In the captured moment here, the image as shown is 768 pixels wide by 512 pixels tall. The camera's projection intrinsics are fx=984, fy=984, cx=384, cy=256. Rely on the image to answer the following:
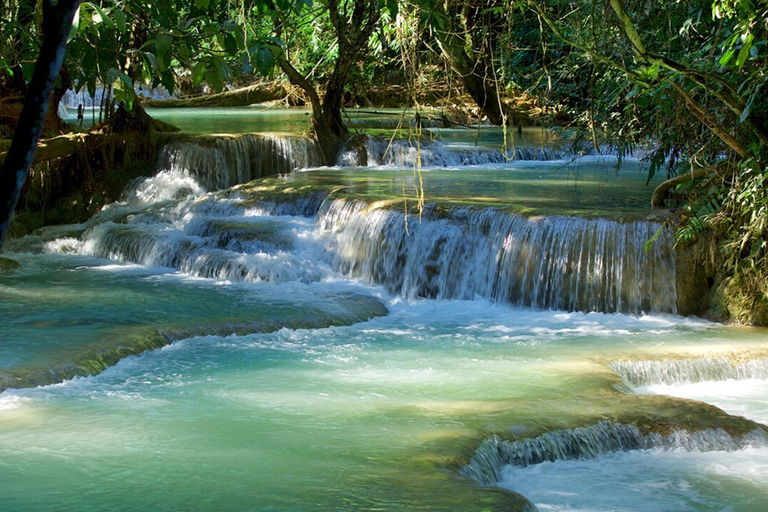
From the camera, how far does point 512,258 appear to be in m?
9.35

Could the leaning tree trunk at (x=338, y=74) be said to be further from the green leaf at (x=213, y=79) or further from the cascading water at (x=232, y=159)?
the green leaf at (x=213, y=79)

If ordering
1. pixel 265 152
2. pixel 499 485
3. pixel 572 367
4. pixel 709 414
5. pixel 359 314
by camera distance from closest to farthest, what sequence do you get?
pixel 499 485
pixel 709 414
pixel 572 367
pixel 359 314
pixel 265 152

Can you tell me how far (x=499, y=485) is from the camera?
5184 millimetres

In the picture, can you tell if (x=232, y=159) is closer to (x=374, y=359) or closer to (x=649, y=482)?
(x=374, y=359)

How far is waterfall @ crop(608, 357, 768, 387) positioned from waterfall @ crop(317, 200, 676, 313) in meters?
1.67

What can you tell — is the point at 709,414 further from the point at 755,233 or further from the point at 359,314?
the point at 359,314

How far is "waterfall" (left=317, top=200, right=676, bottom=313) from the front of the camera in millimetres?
8789

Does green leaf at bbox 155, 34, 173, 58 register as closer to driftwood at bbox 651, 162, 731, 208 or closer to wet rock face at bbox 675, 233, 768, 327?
driftwood at bbox 651, 162, 731, 208

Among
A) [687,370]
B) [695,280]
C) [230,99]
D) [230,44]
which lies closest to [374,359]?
[687,370]

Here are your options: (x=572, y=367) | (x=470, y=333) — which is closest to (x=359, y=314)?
(x=470, y=333)

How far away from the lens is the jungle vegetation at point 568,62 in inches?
134

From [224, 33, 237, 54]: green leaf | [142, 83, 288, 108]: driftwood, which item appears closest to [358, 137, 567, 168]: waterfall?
[142, 83, 288, 108]: driftwood

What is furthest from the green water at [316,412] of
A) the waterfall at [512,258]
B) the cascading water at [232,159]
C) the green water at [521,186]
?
the cascading water at [232,159]

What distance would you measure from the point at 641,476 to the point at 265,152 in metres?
9.79
